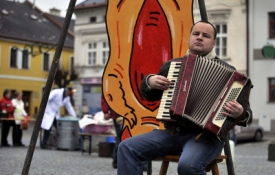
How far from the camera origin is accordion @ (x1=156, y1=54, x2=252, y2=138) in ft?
15.3

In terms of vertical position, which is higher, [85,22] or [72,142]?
[85,22]

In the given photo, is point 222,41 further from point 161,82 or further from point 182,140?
point 161,82

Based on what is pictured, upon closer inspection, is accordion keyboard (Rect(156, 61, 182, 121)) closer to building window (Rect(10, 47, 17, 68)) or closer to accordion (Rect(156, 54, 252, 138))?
accordion (Rect(156, 54, 252, 138))

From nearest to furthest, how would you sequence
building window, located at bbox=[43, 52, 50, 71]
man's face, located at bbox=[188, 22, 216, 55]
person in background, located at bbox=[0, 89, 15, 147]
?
man's face, located at bbox=[188, 22, 216, 55], person in background, located at bbox=[0, 89, 15, 147], building window, located at bbox=[43, 52, 50, 71]

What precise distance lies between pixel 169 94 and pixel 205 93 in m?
0.28

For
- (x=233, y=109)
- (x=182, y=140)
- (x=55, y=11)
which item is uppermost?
(x=55, y=11)

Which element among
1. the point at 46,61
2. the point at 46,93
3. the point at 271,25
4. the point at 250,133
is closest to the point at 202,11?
the point at 46,93

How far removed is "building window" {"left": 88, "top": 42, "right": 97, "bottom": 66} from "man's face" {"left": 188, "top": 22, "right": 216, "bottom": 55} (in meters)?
41.3

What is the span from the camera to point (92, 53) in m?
46.7

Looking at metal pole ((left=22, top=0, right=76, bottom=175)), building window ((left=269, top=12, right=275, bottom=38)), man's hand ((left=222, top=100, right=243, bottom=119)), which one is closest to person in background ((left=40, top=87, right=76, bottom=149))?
metal pole ((left=22, top=0, right=76, bottom=175))

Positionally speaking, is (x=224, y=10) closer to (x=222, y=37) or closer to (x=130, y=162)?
(x=222, y=37)

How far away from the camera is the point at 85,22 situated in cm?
4666

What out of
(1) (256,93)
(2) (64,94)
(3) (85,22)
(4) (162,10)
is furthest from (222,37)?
(4) (162,10)

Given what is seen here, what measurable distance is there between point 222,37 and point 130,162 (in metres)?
31.7
